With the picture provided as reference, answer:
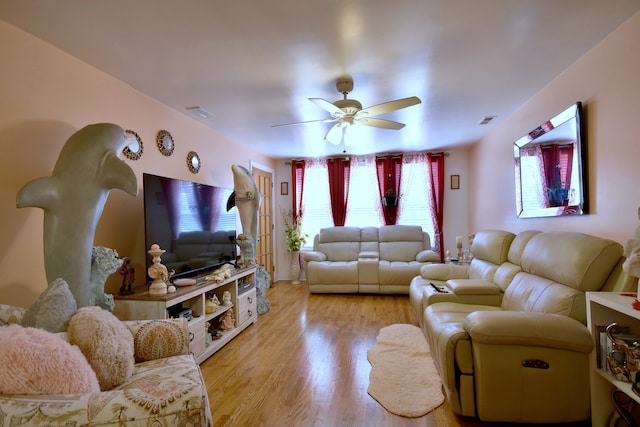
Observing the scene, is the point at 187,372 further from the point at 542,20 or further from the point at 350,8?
the point at 542,20

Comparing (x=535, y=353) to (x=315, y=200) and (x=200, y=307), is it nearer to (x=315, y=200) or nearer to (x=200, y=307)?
(x=200, y=307)

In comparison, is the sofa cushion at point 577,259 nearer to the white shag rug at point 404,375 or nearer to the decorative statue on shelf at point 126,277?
the white shag rug at point 404,375

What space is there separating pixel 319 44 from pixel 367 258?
3539mm

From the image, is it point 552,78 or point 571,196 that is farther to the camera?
point 552,78

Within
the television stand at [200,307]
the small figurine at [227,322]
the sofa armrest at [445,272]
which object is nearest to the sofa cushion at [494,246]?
the sofa armrest at [445,272]

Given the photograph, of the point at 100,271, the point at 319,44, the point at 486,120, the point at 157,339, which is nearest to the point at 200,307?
the point at 100,271

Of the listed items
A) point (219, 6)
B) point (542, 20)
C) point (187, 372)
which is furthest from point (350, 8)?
point (187, 372)

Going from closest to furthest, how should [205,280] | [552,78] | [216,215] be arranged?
1. [552,78]
2. [205,280]
3. [216,215]

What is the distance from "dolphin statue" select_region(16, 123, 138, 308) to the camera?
1.67 m

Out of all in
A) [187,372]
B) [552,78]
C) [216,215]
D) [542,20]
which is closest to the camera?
[187,372]

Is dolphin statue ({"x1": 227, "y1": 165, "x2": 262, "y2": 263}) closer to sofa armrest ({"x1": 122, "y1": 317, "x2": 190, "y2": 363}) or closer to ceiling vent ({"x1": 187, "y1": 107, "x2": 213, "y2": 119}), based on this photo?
ceiling vent ({"x1": 187, "y1": 107, "x2": 213, "y2": 119})

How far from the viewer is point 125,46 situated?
1955 mm

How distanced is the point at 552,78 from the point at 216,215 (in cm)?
339

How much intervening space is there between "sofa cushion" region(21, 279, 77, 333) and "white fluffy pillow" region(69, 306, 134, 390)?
46 mm
